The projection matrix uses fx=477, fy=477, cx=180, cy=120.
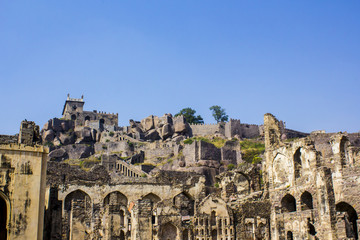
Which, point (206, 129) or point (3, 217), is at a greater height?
point (206, 129)

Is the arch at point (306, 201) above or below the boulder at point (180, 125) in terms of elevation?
below

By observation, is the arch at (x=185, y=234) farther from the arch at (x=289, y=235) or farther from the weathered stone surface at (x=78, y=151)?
the weathered stone surface at (x=78, y=151)

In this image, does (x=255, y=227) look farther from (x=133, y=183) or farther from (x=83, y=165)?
(x=83, y=165)

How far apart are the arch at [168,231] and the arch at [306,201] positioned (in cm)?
946

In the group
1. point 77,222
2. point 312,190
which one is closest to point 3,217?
point 77,222

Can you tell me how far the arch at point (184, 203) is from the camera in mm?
39375

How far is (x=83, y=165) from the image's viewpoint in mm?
72875

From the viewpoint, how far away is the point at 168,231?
31734 millimetres

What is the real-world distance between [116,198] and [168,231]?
29.1 ft

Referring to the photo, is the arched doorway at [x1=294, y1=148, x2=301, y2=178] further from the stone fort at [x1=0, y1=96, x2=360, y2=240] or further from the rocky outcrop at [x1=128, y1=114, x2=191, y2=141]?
the rocky outcrop at [x1=128, y1=114, x2=191, y2=141]

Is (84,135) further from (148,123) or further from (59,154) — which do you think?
(148,123)

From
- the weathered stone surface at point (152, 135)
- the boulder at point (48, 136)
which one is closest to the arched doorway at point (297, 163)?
the weathered stone surface at point (152, 135)

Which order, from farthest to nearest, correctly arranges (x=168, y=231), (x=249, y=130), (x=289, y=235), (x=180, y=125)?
(x=180, y=125) < (x=249, y=130) < (x=289, y=235) < (x=168, y=231)

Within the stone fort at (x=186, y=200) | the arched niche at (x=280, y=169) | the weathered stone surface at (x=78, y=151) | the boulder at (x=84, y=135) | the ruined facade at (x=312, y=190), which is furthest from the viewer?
the boulder at (x=84, y=135)
